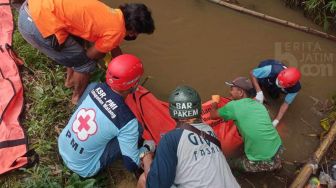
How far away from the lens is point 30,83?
5.18m

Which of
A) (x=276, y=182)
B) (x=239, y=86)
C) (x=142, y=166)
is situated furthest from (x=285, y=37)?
(x=142, y=166)

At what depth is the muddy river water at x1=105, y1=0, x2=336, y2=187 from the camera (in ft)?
19.0

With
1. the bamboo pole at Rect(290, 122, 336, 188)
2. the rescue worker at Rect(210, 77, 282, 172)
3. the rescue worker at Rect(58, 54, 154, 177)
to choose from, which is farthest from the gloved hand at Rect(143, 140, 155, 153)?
the bamboo pole at Rect(290, 122, 336, 188)

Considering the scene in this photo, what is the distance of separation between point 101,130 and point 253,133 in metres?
1.65

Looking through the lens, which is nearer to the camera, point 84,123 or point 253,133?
point 84,123

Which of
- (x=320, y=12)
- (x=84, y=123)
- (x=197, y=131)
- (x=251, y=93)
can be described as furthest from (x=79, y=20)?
(x=320, y=12)

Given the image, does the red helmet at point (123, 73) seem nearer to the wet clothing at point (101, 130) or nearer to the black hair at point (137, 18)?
the wet clothing at point (101, 130)

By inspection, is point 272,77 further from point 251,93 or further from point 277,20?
point 277,20

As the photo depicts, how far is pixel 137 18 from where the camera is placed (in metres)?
4.24

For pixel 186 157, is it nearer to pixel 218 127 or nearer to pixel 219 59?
pixel 218 127

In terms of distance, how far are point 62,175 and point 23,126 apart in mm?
816

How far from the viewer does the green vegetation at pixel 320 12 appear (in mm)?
6312

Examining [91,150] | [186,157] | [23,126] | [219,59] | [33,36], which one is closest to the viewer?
[186,157]

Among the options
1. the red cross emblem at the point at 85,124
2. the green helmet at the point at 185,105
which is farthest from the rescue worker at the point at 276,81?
the red cross emblem at the point at 85,124
